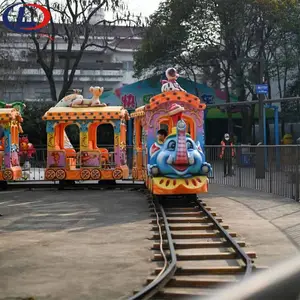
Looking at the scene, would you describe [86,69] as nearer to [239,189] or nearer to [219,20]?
[219,20]

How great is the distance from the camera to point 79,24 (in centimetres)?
3278

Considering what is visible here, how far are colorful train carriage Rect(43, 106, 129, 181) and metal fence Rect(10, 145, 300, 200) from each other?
259 cm

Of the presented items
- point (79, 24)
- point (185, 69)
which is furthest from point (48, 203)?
point (185, 69)

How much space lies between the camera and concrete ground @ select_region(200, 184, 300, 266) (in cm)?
888

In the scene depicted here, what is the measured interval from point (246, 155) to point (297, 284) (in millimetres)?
18178

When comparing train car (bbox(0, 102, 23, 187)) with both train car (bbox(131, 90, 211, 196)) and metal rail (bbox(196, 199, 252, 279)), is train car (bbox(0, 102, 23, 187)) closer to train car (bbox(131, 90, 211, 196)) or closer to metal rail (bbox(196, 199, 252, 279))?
train car (bbox(131, 90, 211, 196))

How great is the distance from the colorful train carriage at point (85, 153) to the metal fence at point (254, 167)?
102 inches

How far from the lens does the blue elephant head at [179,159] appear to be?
1362 cm

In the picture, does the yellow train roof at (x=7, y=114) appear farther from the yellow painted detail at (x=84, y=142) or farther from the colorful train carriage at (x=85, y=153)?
the yellow painted detail at (x=84, y=142)

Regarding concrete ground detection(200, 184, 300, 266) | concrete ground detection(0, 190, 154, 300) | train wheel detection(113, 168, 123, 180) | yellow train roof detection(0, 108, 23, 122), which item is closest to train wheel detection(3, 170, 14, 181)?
yellow train roof detection(0, 108, 23, 122)

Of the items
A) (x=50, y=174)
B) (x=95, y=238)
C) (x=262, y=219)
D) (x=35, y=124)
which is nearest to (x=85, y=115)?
(x=50, y=174)

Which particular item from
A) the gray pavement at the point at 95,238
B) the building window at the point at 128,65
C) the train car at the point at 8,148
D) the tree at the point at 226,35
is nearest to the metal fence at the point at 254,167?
the gray pavement at the point at 95,238

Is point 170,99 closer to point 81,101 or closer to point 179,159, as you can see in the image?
point 179,159

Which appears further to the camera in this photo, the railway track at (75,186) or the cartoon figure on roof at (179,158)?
the railway track at (75,186)
